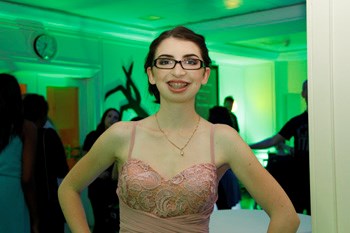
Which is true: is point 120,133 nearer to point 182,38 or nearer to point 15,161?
point 182,38

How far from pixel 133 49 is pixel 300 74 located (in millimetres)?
3968

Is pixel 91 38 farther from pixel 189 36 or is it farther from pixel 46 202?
pixel 189 36

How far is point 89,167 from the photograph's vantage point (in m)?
1.36

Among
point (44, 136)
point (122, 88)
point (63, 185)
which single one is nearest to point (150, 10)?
point (122, 88)

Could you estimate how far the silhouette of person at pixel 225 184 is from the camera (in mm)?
3830

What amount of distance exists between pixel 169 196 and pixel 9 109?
1.57 metres

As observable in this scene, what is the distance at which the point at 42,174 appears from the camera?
3.06 metres

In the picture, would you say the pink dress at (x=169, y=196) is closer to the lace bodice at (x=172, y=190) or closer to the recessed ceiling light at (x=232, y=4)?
the lace bodice at (x=172, y=190)

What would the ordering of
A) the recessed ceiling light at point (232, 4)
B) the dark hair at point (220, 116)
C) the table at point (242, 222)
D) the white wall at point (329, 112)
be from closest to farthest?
the white wall at point (329, 112), the table at point (242, 222), the dark hair at point (220, 116), the recessed ceiling light at point (232, 4)

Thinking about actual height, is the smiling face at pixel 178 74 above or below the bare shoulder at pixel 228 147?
above

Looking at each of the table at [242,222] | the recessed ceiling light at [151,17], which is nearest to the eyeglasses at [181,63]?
the table at [242,222]

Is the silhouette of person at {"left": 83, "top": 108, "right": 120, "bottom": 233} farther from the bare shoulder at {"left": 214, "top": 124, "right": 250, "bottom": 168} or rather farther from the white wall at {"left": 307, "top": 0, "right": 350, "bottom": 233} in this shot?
the white wall at {"left": 307, "top": 0, "right": 350, "bottom": 233}

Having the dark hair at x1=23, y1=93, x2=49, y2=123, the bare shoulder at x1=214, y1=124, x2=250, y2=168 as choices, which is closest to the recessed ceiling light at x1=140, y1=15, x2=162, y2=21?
the dark hair at x1=23, y1=93, x2=49, y2=123

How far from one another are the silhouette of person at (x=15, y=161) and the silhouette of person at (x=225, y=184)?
65.8 inches
